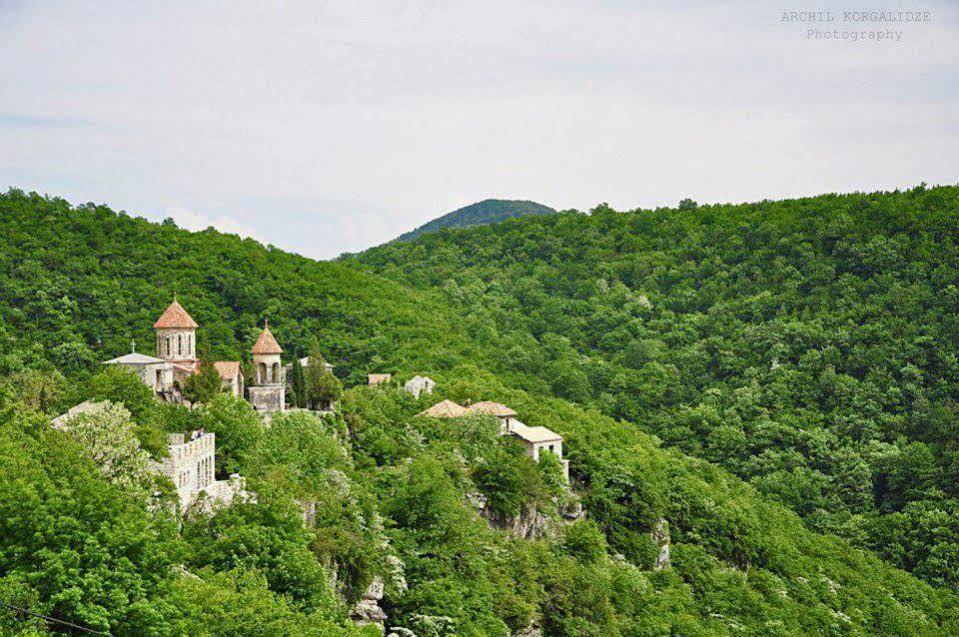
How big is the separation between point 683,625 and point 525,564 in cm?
1023

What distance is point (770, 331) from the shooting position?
11762 centimetres

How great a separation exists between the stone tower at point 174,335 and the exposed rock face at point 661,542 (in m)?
26.9

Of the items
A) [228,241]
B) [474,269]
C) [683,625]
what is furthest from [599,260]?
[683,625]


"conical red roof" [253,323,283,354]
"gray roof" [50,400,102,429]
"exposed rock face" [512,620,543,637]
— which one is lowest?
"exposed rock face" [512,620,543,637]

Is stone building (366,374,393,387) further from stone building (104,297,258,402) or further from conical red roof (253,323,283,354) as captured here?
stone building (104,297,258,402)

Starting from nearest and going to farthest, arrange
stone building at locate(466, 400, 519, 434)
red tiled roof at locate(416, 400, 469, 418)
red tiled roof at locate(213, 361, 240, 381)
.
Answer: red tiled roof at locate(213, 361, 240, 381) < red tiled roof at locate(416, 400, 469, 418) < stone building at locate(466, 400, 519, 434)

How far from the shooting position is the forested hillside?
3723 inches

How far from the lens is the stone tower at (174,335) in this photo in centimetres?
5600

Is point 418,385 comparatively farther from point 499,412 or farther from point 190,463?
point 190,463

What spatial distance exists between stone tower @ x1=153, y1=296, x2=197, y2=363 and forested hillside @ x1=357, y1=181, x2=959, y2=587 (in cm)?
4953

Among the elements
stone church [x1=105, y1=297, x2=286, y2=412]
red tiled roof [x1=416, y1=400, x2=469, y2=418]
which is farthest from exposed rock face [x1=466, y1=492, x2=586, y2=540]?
stone church [x1=105, y1=297, x2=286, y2=412]

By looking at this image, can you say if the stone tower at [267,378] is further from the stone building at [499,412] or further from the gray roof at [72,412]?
the stone building at [499,412]

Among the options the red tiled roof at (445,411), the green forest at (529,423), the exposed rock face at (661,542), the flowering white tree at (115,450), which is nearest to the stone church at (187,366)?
the green forest at (529,423)

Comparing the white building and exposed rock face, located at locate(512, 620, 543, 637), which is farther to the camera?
exposed rock face, located at locate(512, 620, 543, 637)
